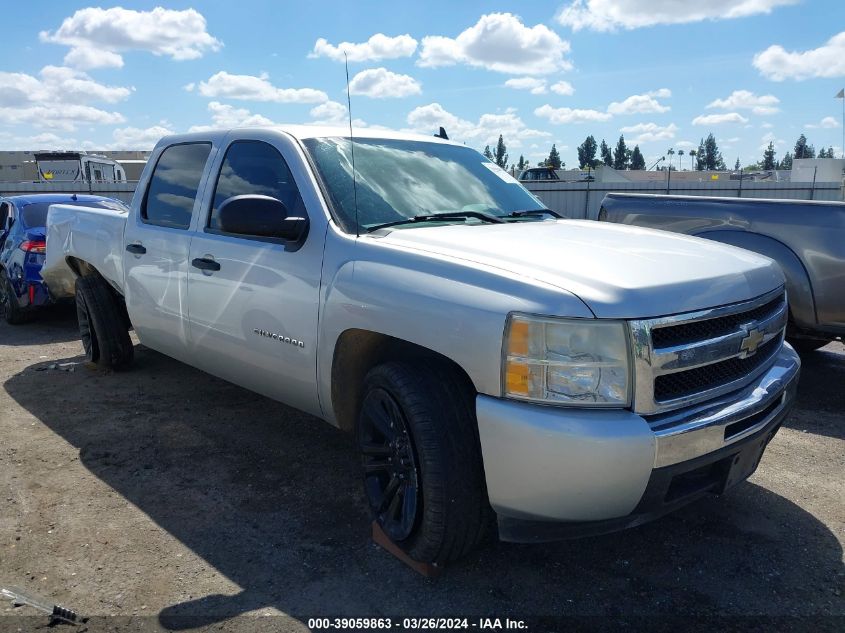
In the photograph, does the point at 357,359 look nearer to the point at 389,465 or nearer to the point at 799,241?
the point at 389,465

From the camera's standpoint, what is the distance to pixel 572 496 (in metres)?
2.45

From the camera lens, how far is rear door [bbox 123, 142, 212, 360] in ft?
14.3

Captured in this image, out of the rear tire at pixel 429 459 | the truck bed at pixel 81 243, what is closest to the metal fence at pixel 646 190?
the truck bed at pixel 81 243

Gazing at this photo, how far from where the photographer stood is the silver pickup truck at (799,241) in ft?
→ 16.7

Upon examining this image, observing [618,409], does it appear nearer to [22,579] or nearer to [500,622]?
[500,622]

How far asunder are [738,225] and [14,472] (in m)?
5.26

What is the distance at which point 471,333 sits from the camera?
2.56 meters

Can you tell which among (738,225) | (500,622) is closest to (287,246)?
(500,622)

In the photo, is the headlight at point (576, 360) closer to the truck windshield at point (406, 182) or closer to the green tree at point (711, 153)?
the truck windshield at point (406, 182)

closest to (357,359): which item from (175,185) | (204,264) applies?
(204,264)

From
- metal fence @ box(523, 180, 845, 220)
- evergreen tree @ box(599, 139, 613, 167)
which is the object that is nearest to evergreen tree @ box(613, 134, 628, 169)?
evergreen tree @ box(599, 139, 613, 167)

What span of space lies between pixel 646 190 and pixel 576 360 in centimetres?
1999

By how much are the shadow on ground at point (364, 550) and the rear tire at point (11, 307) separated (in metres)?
4.74

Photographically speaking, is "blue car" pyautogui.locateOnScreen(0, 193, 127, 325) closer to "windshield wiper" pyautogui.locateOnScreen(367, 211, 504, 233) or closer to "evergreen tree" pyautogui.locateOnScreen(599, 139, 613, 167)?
"windshield wiper" pyautogui.locateOnScreen(367, 211, 504, 233)
